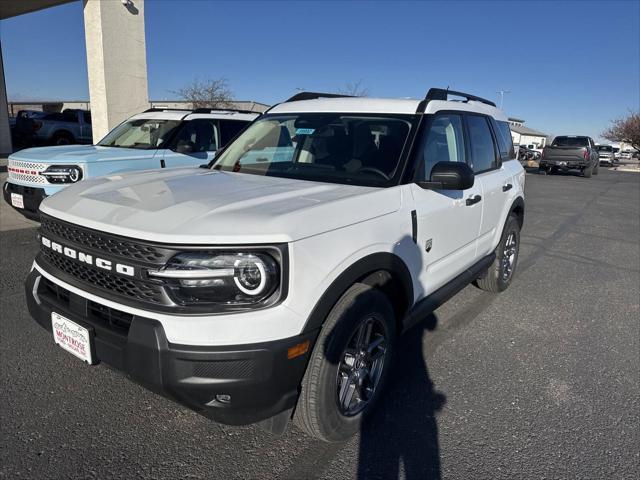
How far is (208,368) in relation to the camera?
6.73 ft

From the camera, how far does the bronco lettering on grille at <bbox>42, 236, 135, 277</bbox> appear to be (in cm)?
219

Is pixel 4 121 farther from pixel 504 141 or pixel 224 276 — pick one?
pixel 224 276

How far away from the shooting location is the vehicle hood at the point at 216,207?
6.97 feet

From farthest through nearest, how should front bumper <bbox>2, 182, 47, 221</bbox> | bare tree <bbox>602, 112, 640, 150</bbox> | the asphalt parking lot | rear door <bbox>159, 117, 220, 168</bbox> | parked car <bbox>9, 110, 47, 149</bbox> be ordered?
bare tree <bbox>602, 112, 640, 150</bbox>, parked car <bbox>9, 110, 47, 149</bbox>, rear door <bbox>159, 117, 220, 168</bbox>, front bumper <bbox>2, 182, 47, 221</bbox>, the asphalt parking lot

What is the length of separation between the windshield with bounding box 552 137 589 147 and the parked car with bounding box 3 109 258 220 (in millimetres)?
20001

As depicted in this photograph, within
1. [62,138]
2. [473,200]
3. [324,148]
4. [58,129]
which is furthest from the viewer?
[62,138]

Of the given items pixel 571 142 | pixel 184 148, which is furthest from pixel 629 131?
pixel 184 148

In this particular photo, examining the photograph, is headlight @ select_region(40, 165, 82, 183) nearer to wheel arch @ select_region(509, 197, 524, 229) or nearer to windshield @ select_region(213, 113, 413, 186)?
windshield @ select_region(213, 113, 413, 186)

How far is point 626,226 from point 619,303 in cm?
589

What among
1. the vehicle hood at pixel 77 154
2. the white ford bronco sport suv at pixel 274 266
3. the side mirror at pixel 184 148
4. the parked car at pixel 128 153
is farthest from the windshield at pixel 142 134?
the white ford bronco sport suv at pixel 274 266

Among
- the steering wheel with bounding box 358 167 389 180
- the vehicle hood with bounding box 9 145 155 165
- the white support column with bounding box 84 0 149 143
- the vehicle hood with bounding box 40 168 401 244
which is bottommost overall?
the vehicle hood with bounding box 40 168 401 244

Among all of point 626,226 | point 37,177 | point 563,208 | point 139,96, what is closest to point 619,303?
point 626,226

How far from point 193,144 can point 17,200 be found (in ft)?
7.72

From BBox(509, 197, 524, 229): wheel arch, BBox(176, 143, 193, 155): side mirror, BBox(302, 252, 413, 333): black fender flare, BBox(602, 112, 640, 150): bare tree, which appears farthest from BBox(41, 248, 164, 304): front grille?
BBox(602, 112, 640, 150): bare tree
